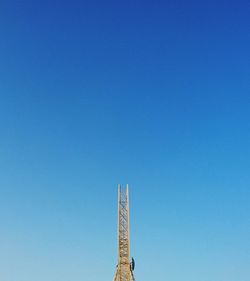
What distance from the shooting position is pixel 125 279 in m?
55.1

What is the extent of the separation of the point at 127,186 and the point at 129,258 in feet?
32.0

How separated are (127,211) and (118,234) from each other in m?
3.38

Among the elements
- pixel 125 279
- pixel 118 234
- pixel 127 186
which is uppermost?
→ pixel 127 186

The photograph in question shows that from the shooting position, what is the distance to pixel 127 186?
58.7m

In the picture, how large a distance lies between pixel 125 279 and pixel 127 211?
8892 mm

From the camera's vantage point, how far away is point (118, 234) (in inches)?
2218

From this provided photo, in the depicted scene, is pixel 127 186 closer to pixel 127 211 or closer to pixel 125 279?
pixel 127 211

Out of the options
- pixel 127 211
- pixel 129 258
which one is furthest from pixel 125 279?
pixel 127 211

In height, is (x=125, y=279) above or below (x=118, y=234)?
below

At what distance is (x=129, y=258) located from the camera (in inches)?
2175

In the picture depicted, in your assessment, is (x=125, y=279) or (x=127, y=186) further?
(x=127, y=186)

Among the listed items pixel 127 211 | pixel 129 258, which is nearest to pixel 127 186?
pixel 127 211

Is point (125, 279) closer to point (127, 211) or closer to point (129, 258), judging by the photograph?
point (129, 258)

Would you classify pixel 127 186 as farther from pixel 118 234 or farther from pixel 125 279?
pixel 125 279
